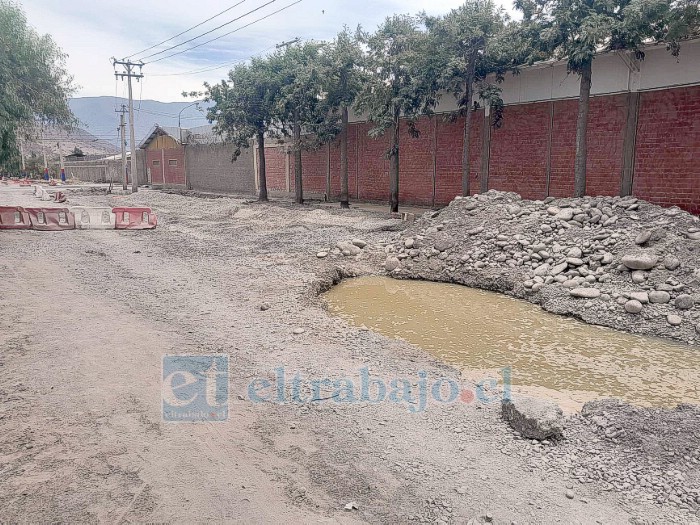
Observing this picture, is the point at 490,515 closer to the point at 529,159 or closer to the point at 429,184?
the point at 529,159

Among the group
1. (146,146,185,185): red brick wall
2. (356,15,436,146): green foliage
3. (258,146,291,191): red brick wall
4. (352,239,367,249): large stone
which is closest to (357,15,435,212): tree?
(356,15,436,146): green foliage

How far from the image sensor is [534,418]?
3.81 metres

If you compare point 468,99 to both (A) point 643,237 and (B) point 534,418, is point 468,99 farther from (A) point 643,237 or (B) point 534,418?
(B) point 534,418

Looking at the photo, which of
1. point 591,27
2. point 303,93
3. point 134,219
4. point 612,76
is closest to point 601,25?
point 591,27

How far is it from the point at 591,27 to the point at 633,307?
6.85 metres

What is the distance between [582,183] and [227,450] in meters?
12.0

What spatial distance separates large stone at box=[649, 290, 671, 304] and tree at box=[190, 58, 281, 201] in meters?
17.2

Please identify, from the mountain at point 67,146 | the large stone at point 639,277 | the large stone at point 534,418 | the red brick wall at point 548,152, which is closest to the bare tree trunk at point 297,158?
the red brick wall at point 548,152

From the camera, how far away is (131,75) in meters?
36.4

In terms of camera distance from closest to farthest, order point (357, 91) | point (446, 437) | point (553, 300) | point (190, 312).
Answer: point (446, 437) → point (190, 312) → point (553, 300) → point (357, 91)

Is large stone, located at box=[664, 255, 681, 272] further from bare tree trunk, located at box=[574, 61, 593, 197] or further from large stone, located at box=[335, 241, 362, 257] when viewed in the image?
large stone, located at box=[335, 241, 362, 257]

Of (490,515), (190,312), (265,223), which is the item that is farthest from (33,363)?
(265,223)

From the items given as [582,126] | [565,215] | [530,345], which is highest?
[582,126]

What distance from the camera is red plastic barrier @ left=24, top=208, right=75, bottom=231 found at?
14861mm
